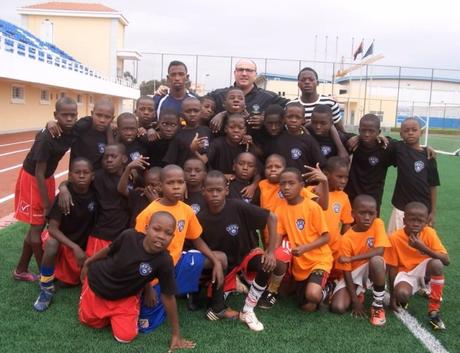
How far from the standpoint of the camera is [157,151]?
479 cm

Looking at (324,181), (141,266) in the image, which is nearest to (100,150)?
(141,266)

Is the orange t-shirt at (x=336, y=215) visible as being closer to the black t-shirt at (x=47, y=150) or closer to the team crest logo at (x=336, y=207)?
the team crest logo at (x=336, y=207)

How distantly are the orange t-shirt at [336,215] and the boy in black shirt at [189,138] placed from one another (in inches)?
53.6

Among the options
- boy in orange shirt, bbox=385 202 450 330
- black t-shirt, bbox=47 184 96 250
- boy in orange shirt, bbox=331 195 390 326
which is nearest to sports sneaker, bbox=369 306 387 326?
boy in orange shirt, bbox=331 195 390 326

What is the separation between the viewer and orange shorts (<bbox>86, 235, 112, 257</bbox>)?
4.23 m

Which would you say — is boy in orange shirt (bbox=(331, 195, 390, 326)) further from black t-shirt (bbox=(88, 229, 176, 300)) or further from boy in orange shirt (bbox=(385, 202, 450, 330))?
black t-shirt (bbox=(88, 229, 176, 300))

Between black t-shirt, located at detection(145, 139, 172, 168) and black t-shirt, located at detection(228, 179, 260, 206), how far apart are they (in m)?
0.80

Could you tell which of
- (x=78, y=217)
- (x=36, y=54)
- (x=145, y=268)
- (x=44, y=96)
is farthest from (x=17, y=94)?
(x=145, y=268)

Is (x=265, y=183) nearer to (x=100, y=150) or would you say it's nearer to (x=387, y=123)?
(x=100, y=150)

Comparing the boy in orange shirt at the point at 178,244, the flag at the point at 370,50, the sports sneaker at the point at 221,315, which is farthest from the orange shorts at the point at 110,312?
the flag at the point at 370,50

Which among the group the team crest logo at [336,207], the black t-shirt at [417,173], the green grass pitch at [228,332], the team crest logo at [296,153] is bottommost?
the green grass pitch at [228,332]

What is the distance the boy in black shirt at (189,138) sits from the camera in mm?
A: 4539

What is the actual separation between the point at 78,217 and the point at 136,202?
55 cm

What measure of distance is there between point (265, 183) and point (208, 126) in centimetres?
106
